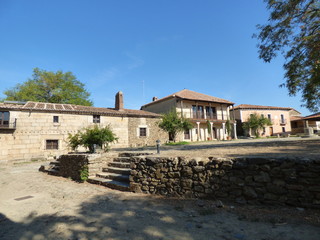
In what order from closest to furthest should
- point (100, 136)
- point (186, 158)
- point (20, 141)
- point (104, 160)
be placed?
point (186, 158)
point (104, 160)
point (100, 136)
point (20, 141)

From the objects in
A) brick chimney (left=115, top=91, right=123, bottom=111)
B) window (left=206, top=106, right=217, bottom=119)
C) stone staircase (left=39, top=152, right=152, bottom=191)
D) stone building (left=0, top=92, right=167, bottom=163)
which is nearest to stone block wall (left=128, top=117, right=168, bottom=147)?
stone building (left=0, top=92, right=167, bottom=163)

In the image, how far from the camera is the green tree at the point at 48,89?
944 inches

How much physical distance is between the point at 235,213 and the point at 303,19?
893 cm

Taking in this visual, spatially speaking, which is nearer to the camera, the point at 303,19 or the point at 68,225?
the point at 68,225

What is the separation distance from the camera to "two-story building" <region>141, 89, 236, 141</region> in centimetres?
2334

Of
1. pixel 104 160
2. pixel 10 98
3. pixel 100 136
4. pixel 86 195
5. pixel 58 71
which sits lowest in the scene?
pixel 86 195

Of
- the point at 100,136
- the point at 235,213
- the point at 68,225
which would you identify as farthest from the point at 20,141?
the point at 235,213

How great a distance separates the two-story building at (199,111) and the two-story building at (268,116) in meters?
4.37

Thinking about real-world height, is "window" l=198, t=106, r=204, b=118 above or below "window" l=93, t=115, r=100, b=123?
above

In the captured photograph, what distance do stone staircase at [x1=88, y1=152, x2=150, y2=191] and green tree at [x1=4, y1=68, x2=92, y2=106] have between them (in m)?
22.3

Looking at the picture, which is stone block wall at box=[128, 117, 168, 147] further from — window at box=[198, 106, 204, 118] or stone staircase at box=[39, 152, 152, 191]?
stone staircase at box=[39, 152, 152, 191]

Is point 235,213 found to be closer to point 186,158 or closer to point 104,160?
point 186,158

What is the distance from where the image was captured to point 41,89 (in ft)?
81.9

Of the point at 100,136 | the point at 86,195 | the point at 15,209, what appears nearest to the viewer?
the point at 15,209
